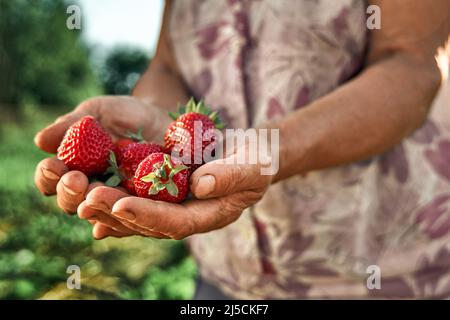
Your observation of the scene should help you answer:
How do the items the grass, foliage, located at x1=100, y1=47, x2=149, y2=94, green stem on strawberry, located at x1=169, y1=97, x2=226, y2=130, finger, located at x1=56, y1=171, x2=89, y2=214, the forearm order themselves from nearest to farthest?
finger, located at x1=56, y1=171, x2=89, y2=214, the forearm, green stem on strawberry, located at x1=169, y1=97, x2=226, y2=130, the grass, foliage, located at x1=100, y1=47, x2=149, y2=94

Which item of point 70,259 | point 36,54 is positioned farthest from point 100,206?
point 36,54

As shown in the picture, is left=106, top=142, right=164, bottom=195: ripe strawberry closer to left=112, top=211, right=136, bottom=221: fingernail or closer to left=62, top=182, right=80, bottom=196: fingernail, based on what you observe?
left=62, top=182, right=80, bottom=196: fingernail

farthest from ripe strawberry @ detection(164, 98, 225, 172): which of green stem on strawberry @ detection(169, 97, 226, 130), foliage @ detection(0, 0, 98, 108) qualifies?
foliage @ detection(0, 0, 98, 108)

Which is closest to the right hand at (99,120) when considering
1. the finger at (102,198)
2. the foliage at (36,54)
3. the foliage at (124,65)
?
the finger at (102,198)

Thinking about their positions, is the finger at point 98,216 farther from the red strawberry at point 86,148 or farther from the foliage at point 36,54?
the foliage at point 36,54

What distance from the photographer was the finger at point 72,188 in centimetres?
121

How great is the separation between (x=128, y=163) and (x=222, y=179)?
310 millimetres

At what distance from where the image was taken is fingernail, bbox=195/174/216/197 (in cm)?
114

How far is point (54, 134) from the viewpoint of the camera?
4.73ft

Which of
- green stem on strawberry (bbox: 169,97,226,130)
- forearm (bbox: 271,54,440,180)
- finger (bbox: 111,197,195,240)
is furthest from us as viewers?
green stem on strawberry (bbox: 169,97,226,130)

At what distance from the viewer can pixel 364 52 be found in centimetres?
154

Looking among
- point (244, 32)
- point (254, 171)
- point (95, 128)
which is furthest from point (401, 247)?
point (95, 128)

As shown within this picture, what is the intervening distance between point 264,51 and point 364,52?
254 millimetres

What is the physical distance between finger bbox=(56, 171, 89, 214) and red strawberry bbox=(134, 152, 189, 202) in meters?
0.12
